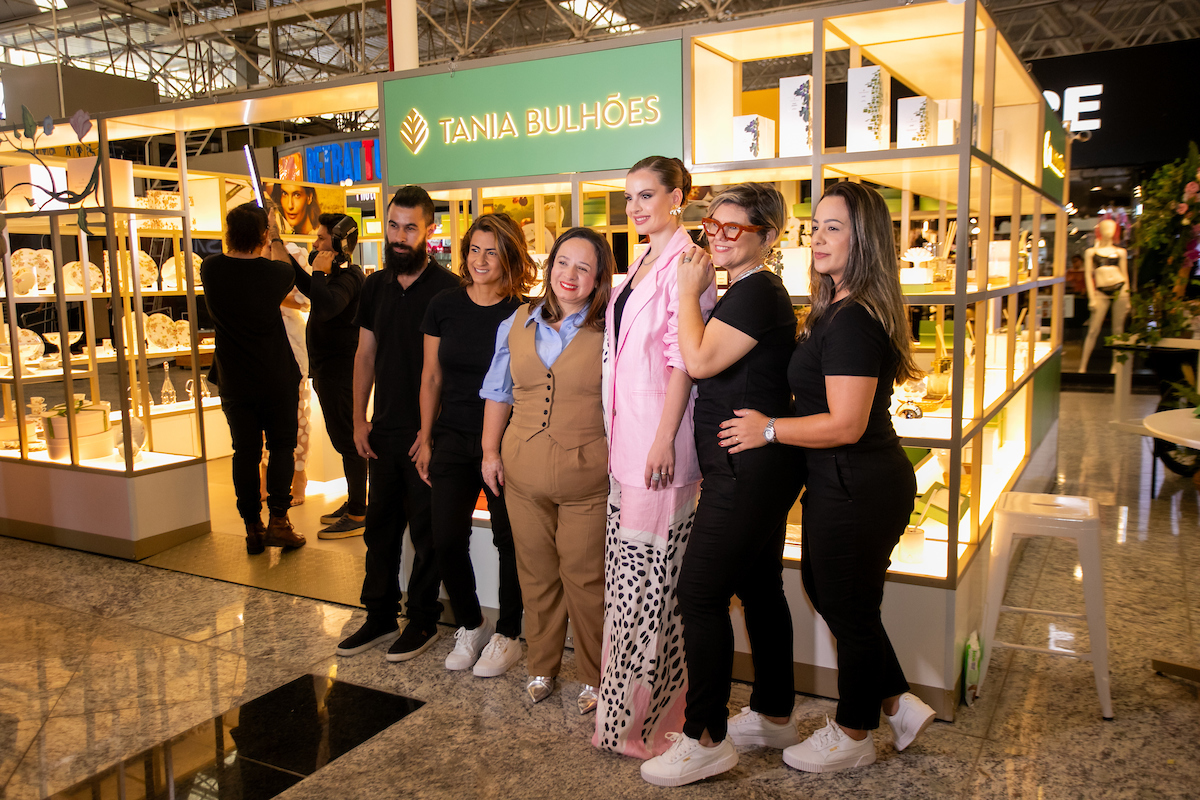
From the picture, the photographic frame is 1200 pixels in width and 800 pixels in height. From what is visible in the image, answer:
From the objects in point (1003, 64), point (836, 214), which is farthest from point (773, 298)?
point (1003, 64)

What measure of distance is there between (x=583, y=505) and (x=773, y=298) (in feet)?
2.76

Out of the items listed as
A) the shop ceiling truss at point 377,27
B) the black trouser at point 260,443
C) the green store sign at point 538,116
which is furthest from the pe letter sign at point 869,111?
the shop ceiling truss at point 377,27

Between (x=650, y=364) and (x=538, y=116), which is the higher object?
(x=538, y=116)

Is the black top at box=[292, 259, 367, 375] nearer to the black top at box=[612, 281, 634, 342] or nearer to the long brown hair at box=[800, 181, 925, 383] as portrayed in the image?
the black top at box=[612, 281, 634, 342]

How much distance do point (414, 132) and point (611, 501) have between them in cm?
189

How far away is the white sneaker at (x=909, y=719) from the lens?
2.47 metres

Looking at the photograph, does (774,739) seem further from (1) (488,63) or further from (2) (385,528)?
(1) (488,63)

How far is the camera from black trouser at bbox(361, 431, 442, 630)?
318 cm

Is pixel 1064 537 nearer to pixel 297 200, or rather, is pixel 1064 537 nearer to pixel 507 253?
pixel 507 253

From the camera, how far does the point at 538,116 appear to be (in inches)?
128

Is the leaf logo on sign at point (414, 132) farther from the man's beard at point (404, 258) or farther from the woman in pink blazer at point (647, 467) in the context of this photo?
the woman in pink blazer at point (647, 467)

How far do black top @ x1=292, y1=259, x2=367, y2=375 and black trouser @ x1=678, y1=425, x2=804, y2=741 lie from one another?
2.39 m

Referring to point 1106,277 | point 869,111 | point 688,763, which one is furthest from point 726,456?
point 1106,277

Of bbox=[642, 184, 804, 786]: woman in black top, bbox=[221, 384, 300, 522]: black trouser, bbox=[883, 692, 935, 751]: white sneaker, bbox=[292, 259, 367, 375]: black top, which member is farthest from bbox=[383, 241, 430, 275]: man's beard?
bbox=[883, 692, 935, 751]: white sneaker
